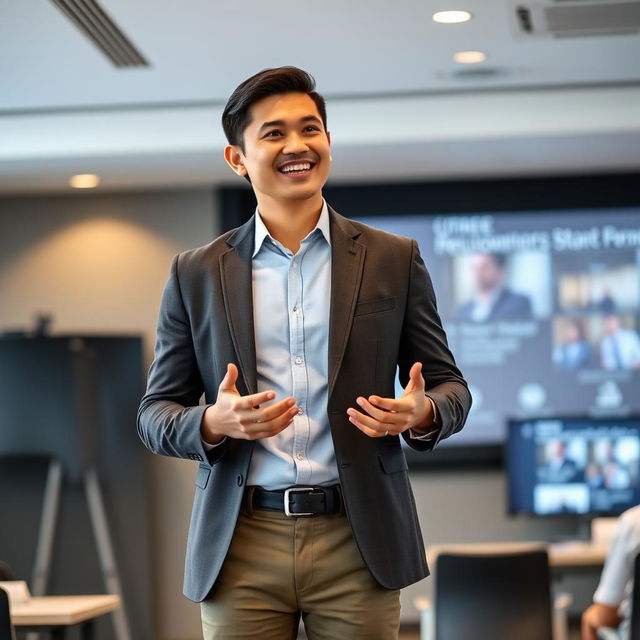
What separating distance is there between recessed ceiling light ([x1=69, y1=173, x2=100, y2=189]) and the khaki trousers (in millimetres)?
4730

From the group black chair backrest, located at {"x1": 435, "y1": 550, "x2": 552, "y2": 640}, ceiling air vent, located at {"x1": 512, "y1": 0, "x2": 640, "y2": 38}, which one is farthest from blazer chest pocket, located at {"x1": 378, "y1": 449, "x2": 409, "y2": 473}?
ceiling air vent, located at {"x1": 512, "y1": 0, "x2": 640, "y2": 38}

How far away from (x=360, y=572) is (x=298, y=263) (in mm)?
540

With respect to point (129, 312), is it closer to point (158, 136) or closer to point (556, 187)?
point (158, 136)

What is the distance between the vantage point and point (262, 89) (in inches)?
75.5

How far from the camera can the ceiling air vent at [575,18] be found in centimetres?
423

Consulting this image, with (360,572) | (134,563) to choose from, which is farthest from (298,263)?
(134,563)

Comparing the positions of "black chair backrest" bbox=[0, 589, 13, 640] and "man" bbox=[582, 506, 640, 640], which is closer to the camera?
"black chair backrest" bbox=[0, 589, 13, 640]

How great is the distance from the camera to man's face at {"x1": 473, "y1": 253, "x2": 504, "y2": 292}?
668 cm

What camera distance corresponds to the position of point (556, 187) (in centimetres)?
676

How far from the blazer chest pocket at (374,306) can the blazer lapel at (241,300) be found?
0.61ft

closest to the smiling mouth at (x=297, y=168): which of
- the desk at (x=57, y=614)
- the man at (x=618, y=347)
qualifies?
the desk at (x=57, y=614)

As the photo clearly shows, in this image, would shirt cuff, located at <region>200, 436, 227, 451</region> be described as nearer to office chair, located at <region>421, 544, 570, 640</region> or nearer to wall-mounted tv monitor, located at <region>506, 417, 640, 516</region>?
office chair, located at <region>421, 544, 570, 640</region>

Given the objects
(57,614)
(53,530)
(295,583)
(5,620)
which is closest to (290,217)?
(295,583)

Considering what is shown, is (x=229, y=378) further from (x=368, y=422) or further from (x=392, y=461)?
(x=392, y=461)
